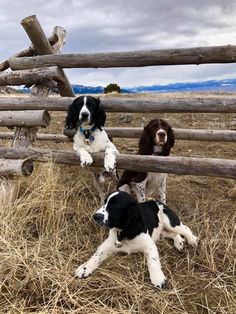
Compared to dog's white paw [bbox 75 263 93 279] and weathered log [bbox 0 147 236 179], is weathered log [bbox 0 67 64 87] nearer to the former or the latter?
weathered log [bbox 0 147 236 179]

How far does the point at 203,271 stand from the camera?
12.6 ft

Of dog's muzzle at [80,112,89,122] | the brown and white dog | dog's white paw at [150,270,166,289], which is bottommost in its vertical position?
dog's white paw at [150,270,166,289]

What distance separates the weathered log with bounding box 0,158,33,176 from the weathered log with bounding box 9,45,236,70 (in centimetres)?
134

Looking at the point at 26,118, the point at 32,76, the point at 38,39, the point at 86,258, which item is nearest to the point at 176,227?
the point at 86,258

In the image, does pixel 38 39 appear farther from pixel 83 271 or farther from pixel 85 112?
pixel 83 271

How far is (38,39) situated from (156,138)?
192 centimetres

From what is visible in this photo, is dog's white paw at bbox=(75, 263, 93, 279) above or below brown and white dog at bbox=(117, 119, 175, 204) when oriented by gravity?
below

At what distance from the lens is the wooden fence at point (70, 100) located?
14.6 feet

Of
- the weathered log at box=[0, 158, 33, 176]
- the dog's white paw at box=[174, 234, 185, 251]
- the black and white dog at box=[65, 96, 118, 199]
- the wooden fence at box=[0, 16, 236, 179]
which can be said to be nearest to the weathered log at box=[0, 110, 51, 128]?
the wooden fence at box=[0, 16, 236, 179]

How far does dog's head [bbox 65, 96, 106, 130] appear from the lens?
496 cm

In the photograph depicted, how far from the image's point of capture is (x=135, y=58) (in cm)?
502

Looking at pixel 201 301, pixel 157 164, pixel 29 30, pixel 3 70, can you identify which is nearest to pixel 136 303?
pixel 201 301

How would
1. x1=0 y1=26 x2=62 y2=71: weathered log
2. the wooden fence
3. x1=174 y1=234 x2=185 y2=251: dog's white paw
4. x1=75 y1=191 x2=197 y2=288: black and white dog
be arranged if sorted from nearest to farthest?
1. x1=75 y1=191 x2=197 y2=288: black and white dog
2. x1=174 y1=234 x2=185 y2=251: dog's white paw
3. the wooden fence
4. x1=0 y1=26 x2=62 y2=71: weathered log

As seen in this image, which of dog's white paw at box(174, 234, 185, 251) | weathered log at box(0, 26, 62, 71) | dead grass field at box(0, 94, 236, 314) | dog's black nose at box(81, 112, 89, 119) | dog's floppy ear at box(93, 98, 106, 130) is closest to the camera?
dead grass field at box(0, 94, 236, 314)
